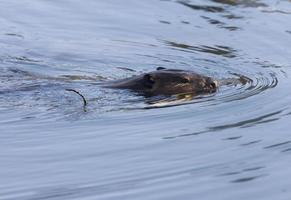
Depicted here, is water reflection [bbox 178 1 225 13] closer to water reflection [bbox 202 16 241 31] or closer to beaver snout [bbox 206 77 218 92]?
water reflection [bbox 202 16 241 31]

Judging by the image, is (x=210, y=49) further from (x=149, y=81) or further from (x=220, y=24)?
(x=149, y=81)

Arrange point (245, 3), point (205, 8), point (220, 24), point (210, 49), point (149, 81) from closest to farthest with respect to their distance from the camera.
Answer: point (149, 81) → point (210, 49) → point (220, 24) → point (205, 8) → point (245, 3)

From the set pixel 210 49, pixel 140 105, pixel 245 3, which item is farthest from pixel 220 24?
pixel 140 105

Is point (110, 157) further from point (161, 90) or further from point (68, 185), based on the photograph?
point (161, 90)

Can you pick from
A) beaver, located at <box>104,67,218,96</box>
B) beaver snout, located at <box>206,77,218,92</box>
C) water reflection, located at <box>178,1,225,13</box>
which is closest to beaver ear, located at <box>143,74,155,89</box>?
beaver, located at <box>104,67,218,96</box>

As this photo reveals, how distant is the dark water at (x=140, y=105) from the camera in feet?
19.6

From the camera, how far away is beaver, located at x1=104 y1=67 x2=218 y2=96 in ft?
28.7

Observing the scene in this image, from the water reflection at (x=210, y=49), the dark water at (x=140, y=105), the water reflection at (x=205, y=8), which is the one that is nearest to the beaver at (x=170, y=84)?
the dark water at (x=140, y=105)

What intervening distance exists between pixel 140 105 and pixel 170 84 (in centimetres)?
60

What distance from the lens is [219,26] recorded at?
1146 cm

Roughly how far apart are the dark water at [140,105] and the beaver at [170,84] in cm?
19

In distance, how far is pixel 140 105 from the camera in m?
8.24

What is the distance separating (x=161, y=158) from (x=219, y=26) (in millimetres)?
5216

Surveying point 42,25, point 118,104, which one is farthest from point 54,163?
point 42,25
